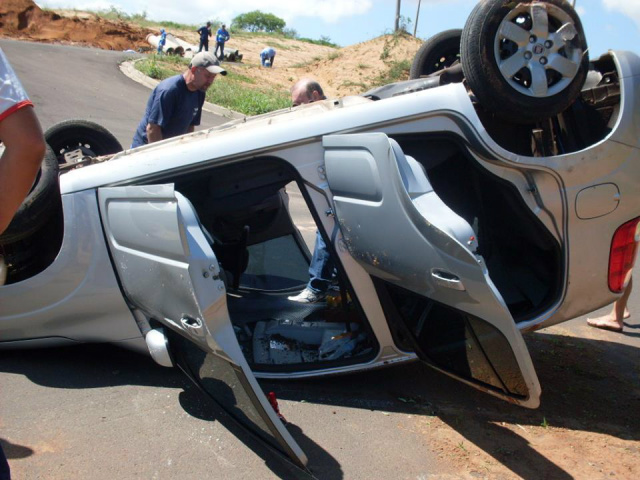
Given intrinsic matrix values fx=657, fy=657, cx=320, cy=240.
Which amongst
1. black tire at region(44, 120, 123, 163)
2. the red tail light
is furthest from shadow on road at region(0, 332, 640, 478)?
black tire at region(44, 120, 123, 163)

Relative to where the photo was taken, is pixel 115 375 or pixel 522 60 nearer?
pixel 522 60

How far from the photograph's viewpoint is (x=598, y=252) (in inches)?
133

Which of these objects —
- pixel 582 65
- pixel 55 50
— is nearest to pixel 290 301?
pixel 582 65

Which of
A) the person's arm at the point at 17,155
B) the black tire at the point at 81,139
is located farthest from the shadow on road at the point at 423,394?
the person's arm at the point at 17,155

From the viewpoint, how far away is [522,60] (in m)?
3.34

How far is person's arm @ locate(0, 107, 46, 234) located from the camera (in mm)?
1673

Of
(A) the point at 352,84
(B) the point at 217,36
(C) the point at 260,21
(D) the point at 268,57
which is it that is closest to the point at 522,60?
(A) the point at 352,84

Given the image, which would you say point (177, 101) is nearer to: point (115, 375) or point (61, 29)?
point (115, 375)

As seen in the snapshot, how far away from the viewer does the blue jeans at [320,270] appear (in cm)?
439

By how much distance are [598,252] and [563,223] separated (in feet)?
0.88

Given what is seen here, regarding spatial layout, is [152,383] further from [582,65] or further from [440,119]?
[582,65]

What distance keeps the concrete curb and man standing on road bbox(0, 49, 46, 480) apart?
14.4 m

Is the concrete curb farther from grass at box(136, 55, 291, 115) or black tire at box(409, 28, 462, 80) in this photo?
black tire at box(409, 28, 462, 80)

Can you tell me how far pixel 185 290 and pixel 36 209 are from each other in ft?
4.31
